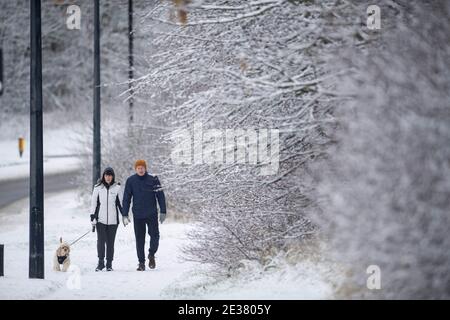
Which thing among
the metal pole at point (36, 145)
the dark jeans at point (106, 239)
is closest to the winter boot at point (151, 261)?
the dark jeans at point (106, 239)

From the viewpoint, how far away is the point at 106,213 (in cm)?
1280

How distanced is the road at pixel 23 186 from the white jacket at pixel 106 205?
1077 centimetres

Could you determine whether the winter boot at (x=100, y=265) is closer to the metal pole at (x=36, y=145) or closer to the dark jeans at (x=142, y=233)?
the dark jeans at (x=142, y=233)

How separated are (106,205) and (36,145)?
196 cm

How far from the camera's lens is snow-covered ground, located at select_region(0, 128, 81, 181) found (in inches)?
1334

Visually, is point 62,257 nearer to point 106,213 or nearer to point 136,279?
point 106,213

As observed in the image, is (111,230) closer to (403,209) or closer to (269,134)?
(269,134)

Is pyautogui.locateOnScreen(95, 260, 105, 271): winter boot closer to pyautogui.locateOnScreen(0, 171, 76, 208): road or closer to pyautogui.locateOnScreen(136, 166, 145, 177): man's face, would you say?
pyautogui.locateOnScreen(136, 166, 145, 177): man's face

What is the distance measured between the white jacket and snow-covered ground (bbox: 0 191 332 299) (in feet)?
2.58

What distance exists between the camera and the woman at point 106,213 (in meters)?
12.8

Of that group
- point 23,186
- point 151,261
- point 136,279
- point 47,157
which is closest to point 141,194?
point 151,261

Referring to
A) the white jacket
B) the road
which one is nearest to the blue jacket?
the white jacket

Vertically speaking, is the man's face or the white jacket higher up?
the man's face
